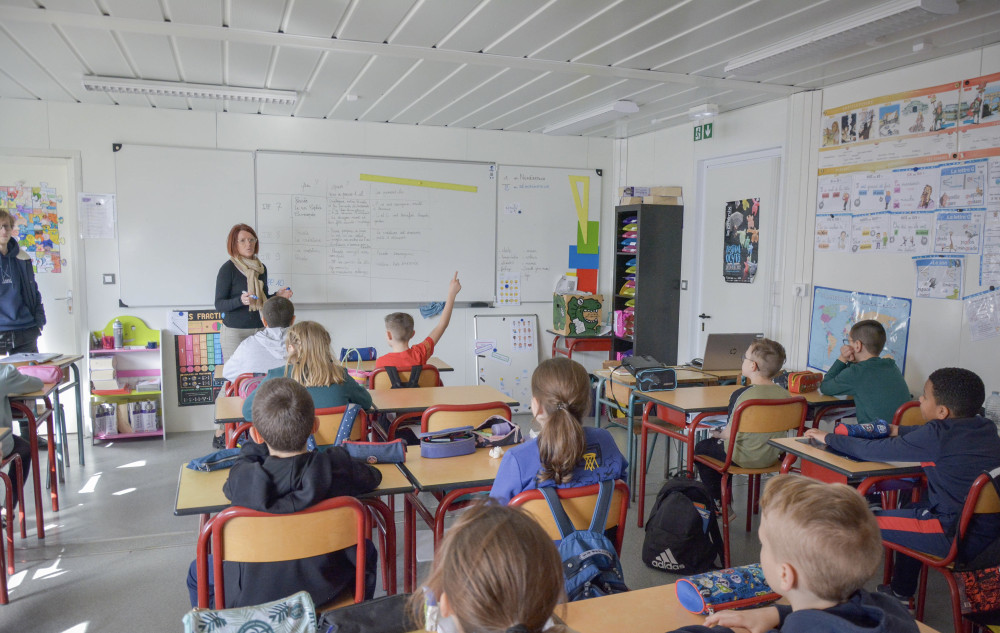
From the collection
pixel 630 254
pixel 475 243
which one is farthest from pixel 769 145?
pixel 475 243

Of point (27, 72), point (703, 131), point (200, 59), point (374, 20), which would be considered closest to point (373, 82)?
point (200, 59)

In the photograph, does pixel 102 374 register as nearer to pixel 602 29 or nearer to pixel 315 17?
pixel 315 17

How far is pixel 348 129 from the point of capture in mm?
5922

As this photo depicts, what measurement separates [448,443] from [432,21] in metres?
2.01

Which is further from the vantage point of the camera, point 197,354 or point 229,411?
point 197,354

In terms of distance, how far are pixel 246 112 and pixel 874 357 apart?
15.9 ft

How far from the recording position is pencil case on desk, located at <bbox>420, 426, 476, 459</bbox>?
8.68 ft

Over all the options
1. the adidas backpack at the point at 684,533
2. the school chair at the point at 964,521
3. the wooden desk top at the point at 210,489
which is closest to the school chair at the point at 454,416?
the wooden desk top at the point at 210,489

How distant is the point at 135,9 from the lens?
3178 millimetres

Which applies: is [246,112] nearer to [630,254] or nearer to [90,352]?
[90,352]

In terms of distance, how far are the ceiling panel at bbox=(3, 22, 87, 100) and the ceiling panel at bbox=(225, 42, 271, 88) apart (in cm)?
86

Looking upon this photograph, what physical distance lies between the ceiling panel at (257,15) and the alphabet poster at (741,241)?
357cm

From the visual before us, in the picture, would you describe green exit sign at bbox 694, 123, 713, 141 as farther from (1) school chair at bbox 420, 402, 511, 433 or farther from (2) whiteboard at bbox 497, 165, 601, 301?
(1) school chair at bbox 420, 402, 511, 433

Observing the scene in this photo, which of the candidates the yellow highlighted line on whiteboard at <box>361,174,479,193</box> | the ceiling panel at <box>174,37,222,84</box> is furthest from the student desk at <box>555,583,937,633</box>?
the yellow highlighted line on whiteboard at <box>361,174,479,193</box>
